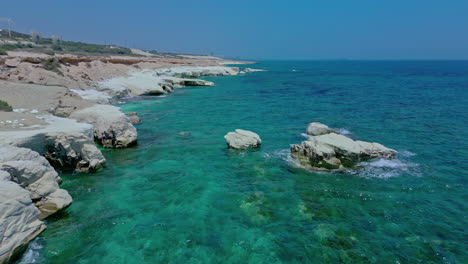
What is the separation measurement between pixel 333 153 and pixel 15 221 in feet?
44.9

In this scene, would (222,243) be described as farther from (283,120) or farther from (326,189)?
(283,120)

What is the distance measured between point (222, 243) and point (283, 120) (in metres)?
20.3

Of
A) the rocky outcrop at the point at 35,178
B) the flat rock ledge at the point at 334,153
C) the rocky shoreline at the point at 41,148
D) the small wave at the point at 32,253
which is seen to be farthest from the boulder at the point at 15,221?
the flat rock ledge at the point at 334,153

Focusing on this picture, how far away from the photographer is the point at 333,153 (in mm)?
16250

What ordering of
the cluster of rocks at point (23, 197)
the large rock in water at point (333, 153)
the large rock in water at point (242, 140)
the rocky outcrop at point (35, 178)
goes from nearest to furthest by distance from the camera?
the cluster of rocks at point (23, 197)
the rocky outcrop at point (35, 178)
the large rock in water at point (333, 153)
the large rock in water at point (242, 140)

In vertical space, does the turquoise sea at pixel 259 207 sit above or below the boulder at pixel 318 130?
below

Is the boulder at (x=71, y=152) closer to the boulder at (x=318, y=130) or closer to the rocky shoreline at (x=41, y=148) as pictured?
the rocky shoreline at (x=41, y=148)

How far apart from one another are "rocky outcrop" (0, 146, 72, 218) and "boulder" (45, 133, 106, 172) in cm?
283

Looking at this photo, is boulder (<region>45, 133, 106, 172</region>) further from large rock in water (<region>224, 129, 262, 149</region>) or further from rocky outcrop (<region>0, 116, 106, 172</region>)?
large rock in water (<region>224, 129, 262, 149</region>)

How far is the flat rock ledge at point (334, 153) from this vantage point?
16047mm

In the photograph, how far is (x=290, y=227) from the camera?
10695 millimetres

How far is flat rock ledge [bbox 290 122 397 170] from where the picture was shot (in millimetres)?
16047

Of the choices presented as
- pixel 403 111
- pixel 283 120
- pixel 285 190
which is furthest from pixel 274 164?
pixel 403 111

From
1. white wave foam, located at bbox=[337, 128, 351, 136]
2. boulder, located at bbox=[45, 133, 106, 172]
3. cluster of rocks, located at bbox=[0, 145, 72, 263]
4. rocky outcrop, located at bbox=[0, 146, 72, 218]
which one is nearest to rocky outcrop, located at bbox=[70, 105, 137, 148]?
boulder, located at bbox=[45, 133, 106, 172]
